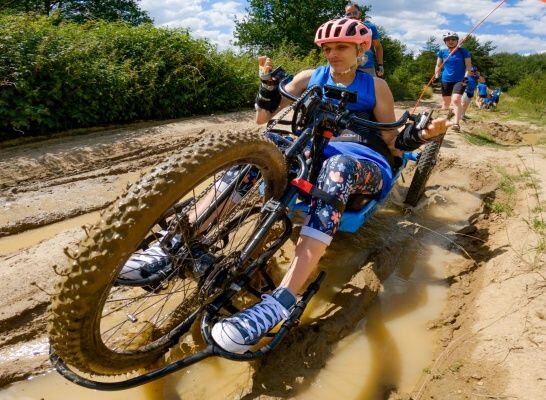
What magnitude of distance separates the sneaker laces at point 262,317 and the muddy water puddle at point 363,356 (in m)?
0.39

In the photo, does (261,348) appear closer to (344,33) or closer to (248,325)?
(248,325)

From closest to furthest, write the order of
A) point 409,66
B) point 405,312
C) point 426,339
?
1. point 426,339
2. point 405,312
3. point 409,66

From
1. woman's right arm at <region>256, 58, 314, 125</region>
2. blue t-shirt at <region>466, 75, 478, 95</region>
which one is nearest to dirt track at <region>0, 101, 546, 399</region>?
woman's right arm at <region>256, 58, 314, 125</region>

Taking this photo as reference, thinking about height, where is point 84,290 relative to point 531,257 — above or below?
above

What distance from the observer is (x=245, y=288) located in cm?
235

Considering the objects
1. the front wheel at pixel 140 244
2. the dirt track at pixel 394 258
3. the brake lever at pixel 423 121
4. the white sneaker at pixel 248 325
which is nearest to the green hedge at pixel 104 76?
the dirt track at pixel 394 258

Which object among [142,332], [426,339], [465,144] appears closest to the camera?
[142,332]

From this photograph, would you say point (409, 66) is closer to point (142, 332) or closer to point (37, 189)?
point (37, 189)

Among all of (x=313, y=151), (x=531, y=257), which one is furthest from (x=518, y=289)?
(x=313, y=151)

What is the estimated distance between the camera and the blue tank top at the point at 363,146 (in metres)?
3.01

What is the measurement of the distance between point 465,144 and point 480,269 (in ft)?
13.1

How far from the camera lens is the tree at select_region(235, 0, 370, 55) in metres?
21.7

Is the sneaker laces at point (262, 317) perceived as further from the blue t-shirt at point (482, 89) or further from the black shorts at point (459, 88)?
the blue t-shirt at point (482, 89)

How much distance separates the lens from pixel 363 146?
3.13 meters
